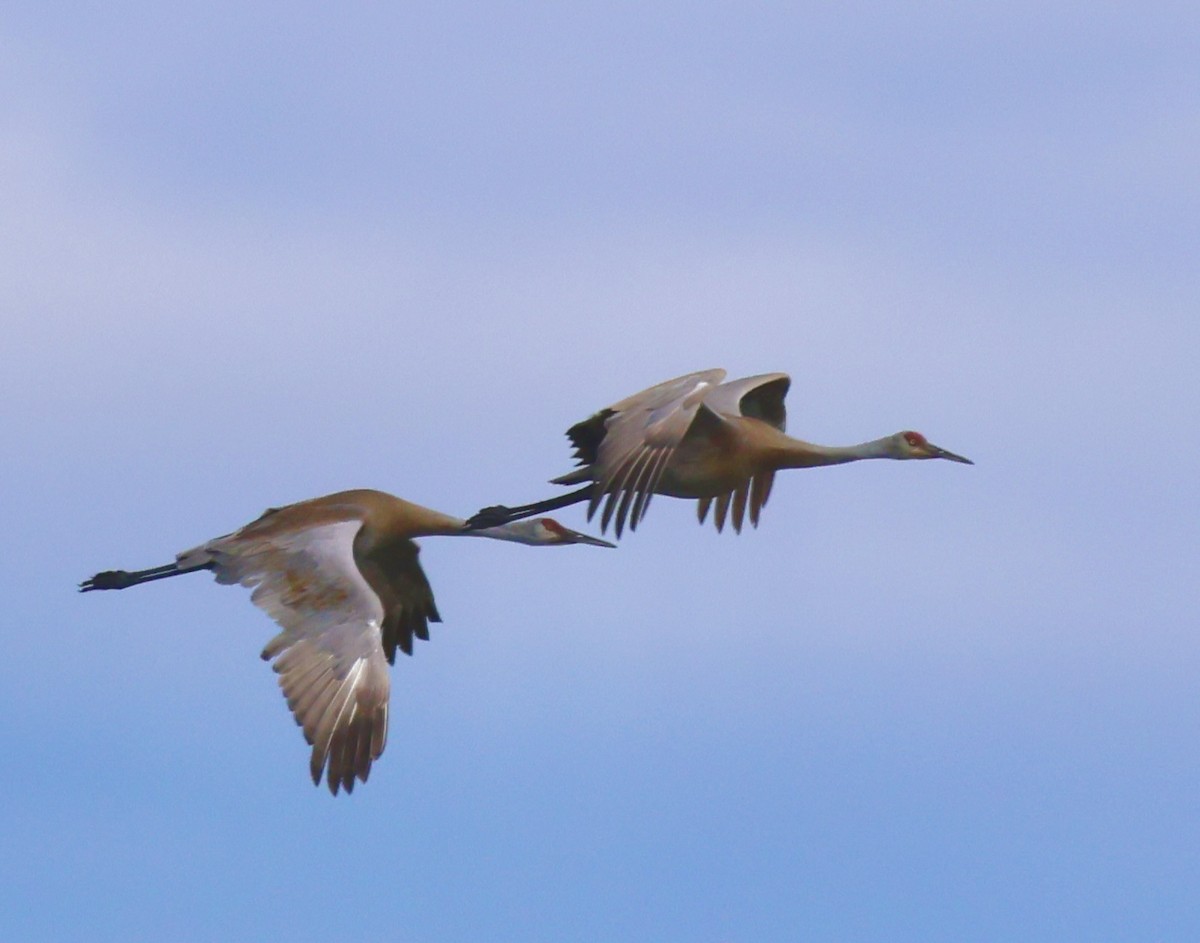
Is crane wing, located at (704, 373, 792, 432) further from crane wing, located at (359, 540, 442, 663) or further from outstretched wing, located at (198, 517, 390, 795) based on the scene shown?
outstretched wing, located at (198, 517, 390, 795)

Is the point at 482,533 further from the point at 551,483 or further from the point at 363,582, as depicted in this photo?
the point at 363,582

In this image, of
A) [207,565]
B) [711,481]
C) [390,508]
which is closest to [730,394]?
[711,481]

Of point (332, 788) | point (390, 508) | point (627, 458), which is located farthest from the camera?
point (390, 508)

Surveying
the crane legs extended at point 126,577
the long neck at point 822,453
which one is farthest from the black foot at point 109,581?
the long neck at point 822,453

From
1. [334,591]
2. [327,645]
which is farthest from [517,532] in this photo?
[327,645]

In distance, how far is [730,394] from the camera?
49.7ft

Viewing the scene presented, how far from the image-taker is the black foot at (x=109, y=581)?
1555 cm

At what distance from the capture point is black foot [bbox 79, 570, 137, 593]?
1555cm

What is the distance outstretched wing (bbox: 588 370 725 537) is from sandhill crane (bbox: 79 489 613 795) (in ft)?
3.63

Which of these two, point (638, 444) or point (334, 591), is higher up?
point (638, 444)

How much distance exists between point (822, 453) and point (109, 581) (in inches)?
159

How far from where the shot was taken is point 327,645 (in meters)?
13.2

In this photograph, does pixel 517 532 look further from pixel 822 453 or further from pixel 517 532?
pixel 822 453

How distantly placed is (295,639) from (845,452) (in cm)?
365
